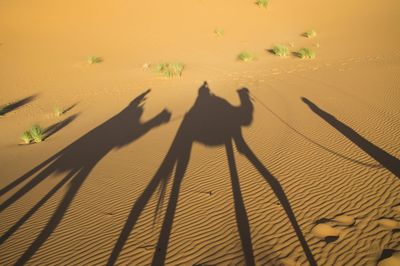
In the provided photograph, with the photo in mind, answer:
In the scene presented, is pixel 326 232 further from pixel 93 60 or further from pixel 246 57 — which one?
pixel 93 60

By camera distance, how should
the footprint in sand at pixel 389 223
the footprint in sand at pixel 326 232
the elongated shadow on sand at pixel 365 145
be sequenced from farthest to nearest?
the elongated shadow on sand at pixel 365 145, the footprint in sand at pixel 389 223, the footprint in sand at pixel 326 232

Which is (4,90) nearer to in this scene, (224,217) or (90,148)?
(90,148)

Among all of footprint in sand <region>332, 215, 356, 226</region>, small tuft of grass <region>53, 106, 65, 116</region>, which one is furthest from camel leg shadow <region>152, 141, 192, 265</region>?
small tuft of grass <region>53, 106, 65, 116</region>

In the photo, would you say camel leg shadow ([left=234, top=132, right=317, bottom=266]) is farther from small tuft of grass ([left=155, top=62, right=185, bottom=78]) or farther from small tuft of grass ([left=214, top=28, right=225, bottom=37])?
small tuft of grass ([left=214, top=28, right=225, bottom=37])

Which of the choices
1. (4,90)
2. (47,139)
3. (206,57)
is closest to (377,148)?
(47,139)

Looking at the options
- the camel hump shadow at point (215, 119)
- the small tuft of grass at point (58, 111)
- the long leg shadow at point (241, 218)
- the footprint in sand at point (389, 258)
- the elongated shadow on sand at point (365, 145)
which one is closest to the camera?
the footprint in sand at point (389, 258)

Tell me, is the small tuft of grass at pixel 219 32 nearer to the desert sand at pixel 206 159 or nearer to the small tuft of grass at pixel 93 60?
the desert sand at pixel 206 159

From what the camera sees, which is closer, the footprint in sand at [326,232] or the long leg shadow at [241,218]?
the long leg shadow at [241,218]

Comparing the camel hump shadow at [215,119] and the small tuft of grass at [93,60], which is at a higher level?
the small tuft of grass at [93,60]

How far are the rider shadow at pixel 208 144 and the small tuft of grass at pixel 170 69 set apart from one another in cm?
298

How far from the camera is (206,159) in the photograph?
309 inches

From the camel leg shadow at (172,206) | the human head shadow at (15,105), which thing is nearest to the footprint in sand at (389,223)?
the camel leg shadow at (172,206)

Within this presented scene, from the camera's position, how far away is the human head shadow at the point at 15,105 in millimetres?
13217

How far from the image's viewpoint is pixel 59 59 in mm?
20094
